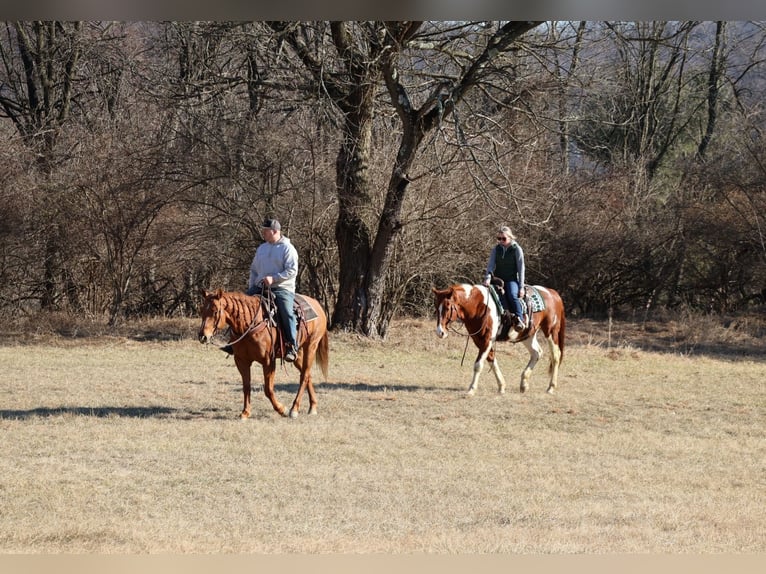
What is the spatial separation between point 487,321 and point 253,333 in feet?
12.1

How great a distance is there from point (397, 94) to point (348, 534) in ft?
42.1

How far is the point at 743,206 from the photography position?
25.1 m

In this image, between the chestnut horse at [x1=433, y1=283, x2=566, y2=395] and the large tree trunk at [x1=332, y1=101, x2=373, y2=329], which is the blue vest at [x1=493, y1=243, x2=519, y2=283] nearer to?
the chestnut horse at [x1=433, y1=283, x2=566, y2=395]

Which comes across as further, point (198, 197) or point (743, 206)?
point (743, 206)

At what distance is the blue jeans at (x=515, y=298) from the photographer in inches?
523

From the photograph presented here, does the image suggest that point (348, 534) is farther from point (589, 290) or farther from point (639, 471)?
point (589, 290)

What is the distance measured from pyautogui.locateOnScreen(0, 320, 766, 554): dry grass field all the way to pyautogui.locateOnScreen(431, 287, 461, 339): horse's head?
1074mm

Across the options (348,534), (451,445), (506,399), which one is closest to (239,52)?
(506,399)

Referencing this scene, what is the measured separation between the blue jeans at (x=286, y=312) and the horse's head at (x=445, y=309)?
82.0 inches

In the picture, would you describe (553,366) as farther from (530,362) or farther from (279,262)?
(279,262)

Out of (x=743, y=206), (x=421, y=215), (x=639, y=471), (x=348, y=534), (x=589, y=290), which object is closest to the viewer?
(x=348, y=534)

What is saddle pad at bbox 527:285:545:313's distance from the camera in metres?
13.6

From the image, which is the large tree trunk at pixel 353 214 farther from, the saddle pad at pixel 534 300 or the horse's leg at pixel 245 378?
the horse's leg at pixel 245 378

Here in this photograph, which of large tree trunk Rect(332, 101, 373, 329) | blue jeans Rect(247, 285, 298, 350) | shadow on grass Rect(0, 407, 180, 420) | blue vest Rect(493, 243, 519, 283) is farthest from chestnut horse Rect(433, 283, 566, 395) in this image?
large tree trunk Rect(332, 101, 373, 329)
